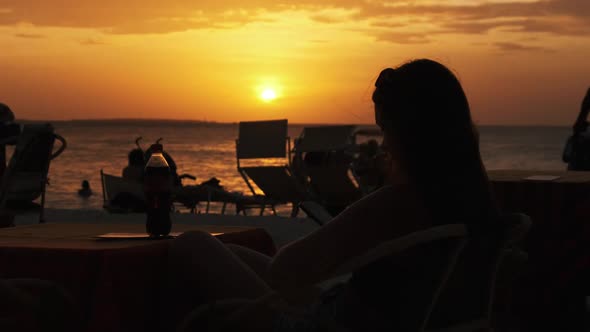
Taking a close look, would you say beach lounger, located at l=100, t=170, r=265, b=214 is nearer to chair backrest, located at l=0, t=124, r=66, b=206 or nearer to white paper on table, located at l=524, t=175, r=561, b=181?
chair backrest, located at l=0, t=124, r=66, b=206

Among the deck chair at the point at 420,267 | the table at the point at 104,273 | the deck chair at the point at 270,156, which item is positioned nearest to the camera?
the deck chair at the point at 420,267

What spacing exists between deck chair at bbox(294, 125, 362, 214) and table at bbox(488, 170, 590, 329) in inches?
234

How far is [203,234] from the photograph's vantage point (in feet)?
9.04

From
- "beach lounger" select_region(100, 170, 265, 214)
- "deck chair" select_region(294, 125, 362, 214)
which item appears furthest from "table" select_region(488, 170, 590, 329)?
"beach lounger" select_region(100, 170, 265, 214)

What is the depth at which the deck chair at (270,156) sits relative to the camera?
1077cm

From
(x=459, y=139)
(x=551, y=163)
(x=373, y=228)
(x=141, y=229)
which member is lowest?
(x=551, y=163)

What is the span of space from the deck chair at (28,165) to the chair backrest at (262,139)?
3890mm

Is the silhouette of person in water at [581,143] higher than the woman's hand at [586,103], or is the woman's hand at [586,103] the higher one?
the woman's hand at [586,103]

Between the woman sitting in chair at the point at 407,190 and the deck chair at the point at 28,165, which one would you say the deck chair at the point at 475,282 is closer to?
the woman sitting in chair at the point at 407,190

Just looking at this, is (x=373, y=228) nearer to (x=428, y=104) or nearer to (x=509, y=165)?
(x=428, y=104)

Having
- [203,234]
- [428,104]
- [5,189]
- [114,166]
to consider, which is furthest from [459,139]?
[114,166]

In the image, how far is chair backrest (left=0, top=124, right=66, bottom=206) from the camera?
708cm

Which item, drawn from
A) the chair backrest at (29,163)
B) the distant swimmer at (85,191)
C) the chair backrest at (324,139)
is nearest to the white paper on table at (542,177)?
the chair backrest at (29,163)

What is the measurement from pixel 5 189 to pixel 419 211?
541 centimetres
